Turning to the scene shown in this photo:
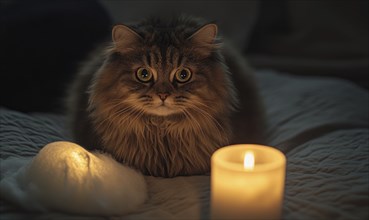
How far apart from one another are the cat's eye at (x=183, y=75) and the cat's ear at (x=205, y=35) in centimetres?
10

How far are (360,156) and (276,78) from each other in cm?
96

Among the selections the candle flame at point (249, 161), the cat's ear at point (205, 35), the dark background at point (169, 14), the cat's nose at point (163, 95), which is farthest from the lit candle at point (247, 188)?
the dark background at point (169, 14)

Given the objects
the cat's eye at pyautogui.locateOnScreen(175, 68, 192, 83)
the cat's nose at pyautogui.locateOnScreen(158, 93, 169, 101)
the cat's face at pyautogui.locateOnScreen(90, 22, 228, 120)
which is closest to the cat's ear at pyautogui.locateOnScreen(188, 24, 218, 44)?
the cat's face at pyautogui.locateOnScreen(90, 22, 228, 120)

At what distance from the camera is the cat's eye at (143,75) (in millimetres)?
1449

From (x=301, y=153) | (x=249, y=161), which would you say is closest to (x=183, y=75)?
(x=249, y=161)

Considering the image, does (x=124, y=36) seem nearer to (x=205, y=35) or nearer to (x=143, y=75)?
(x=143, y=75)

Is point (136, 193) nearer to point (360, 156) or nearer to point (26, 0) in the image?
point (360, 156)

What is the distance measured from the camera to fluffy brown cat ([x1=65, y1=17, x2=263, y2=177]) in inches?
56.8

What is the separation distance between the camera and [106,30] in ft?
7.41

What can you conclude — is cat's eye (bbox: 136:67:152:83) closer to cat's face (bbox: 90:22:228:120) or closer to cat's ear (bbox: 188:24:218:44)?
cat's face (bbox: 90:22:228:120)

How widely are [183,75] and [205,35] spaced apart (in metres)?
0.15

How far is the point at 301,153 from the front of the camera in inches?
65.6

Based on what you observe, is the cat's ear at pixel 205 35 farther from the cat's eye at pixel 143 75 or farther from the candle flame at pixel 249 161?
the candle flame at pixel 249 161

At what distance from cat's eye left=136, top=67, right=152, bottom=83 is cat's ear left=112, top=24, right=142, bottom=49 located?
9 cm
